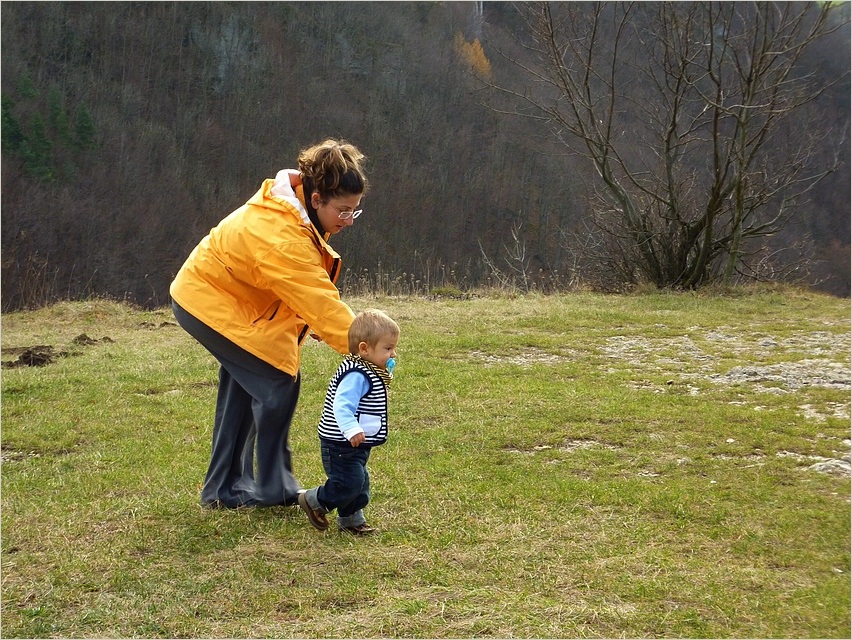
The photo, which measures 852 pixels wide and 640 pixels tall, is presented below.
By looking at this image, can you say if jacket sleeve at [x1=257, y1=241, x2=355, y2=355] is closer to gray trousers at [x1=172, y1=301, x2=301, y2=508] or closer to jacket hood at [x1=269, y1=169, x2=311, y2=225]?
jacket hood at [x1=269, y1=169, x2=311, y2=225]

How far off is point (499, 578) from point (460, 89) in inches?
2465

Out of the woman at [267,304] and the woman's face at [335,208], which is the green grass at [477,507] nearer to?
the woman at [267,304]

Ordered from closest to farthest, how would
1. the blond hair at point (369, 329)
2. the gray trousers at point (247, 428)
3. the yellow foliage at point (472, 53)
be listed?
the blond hair at point (369, 329) → the gray trousers at point (247, 428) → the yellow foliage at point (472, 53)

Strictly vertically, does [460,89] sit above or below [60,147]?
above

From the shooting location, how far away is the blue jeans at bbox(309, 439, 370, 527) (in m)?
4.01

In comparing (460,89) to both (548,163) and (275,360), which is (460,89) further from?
(275,360)

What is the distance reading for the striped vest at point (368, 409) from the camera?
3955mm

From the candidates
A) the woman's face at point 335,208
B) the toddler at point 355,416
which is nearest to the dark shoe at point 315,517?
the toddler at point 355,416

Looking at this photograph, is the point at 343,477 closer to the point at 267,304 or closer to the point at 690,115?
the point at 267,304

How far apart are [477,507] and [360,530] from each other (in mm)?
649

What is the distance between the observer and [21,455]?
5859 millimetres

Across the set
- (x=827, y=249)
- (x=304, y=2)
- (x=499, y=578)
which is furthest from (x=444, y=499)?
(x=304, y=2)

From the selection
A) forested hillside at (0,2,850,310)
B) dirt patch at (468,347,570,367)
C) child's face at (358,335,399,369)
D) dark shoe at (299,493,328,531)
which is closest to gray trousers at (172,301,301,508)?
dark shoe at (299,493,328,531)

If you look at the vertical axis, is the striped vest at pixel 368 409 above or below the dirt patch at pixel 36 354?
above
